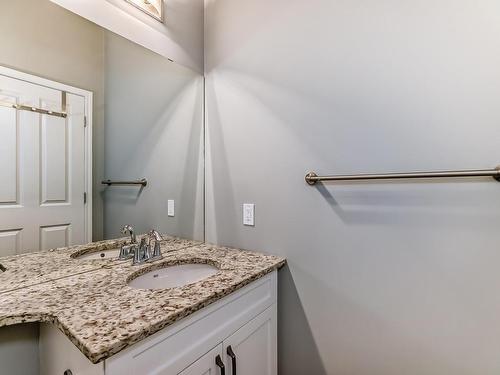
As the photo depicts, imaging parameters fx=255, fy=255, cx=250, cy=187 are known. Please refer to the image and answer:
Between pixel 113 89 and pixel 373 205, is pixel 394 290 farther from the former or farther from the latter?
pixel 113 89

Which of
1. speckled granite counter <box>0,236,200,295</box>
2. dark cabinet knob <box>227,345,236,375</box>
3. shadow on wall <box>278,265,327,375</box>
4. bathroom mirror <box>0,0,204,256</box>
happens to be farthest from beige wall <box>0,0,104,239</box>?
shadow on wall <box>278,265,327,375</box>

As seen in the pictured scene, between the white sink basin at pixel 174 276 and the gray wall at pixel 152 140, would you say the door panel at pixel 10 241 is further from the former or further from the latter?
the white sink basin at pixel 174 276

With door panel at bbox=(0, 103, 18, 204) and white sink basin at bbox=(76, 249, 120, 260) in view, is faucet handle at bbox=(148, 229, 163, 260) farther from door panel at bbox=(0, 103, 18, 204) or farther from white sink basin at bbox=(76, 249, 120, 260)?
door panel at bbox=(0, 103, 18, 204)

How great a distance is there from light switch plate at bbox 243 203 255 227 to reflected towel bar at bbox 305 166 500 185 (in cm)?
35

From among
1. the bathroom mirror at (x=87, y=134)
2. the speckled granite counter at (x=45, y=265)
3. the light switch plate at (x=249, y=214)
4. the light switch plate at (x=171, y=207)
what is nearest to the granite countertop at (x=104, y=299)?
the speckled granite counter at (x=45, y=265)

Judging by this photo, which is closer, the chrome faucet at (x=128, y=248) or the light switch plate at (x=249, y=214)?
the chrome faucet at (x=128, y=248)

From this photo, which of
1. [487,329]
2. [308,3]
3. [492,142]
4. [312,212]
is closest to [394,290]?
[487,329]

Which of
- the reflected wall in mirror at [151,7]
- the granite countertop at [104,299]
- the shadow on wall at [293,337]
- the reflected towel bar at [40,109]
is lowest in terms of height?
the shadow on wall at [293,337]

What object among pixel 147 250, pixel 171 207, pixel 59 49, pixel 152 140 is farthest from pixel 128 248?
pixel 59 49

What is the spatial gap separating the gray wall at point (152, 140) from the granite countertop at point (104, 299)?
0.28 meters

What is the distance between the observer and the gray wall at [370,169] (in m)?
0.93

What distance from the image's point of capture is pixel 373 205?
1.09m

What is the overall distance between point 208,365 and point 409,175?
3.28 ft

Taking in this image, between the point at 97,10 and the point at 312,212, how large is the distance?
133 centimetres
